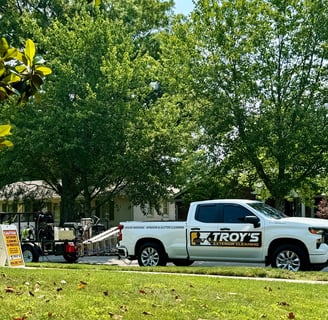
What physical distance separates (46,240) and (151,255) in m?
4.67

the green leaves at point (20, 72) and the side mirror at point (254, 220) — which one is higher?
the green leaves at point (20, 72)

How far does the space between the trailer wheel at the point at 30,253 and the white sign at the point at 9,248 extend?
3285 millimetres

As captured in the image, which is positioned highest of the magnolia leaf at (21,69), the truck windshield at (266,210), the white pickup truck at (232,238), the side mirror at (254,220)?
A: the magnolia leaf at (21,69)

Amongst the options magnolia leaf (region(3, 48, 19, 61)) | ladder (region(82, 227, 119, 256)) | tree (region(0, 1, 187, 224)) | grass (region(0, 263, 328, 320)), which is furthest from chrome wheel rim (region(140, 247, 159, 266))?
magnolia leaf (region(3, 48, 19, 61))

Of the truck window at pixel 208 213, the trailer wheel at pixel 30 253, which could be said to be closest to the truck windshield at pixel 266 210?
the truck window at pixel 208 213

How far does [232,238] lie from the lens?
15.0 meters

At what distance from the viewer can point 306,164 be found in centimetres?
2231

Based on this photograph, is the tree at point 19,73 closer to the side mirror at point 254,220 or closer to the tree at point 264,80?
the side mirror at point 254,220

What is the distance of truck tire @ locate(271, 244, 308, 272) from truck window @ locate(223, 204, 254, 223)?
1.25 metres

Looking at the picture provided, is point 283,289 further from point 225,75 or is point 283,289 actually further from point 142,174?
point 142,174

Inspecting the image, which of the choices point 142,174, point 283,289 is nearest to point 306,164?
point 142,174

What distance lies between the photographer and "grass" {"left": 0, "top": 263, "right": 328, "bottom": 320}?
667 centimetres

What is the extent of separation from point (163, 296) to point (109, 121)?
16.7m

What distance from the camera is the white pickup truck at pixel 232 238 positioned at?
46.5ft
